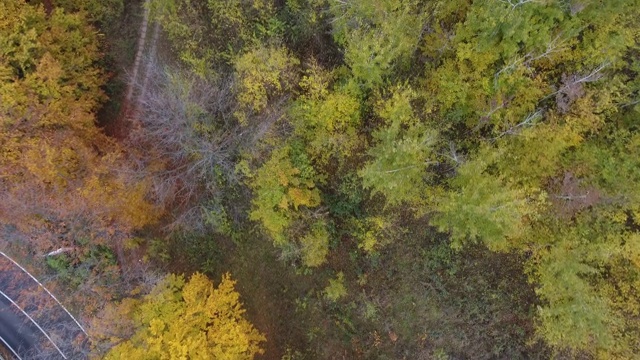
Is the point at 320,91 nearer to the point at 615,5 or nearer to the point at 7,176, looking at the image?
the point at 615,5

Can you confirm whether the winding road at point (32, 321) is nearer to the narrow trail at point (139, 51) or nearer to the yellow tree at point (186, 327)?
the yellow tree at point (186, 327)

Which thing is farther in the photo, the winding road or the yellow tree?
the winding road

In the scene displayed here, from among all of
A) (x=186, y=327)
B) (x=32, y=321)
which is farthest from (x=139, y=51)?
(x=32, y=321)

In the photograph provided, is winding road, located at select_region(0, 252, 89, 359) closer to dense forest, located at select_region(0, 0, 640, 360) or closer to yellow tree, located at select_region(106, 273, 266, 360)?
dense forest, located at select_region(0, 0, 640, 360)

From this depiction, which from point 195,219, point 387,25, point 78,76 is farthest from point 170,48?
point 387,25

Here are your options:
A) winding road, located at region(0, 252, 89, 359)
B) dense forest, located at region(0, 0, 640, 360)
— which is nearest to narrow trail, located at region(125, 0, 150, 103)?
dense forest, located at region(0, 0, 640, 360)

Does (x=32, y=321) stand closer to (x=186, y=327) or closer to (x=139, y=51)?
(x=186, y=327)
